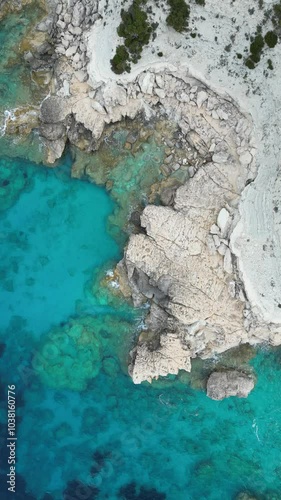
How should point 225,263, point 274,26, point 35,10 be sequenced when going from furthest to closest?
point 35,10 → point 225,263 → point 274,26

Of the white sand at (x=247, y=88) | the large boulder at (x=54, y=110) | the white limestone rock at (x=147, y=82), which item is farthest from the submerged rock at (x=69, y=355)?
the white limestone rock at (x=147, y=82)

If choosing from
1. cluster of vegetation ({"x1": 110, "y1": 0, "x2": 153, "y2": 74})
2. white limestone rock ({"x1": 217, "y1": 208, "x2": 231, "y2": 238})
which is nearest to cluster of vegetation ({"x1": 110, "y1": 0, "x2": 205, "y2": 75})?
cluster of vegetation ({"x1": 110, "y1": 0, "x2": 153, "y2": 74})

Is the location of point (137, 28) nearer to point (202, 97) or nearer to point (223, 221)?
point (202, 97)

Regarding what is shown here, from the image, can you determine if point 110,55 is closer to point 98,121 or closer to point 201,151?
point 98,121

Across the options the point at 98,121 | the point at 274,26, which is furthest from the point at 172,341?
the point at 274,26

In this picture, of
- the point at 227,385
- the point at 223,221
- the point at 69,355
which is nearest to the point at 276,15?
the point at 223,221

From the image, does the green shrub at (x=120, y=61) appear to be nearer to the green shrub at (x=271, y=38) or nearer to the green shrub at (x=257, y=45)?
the green shrub at (x=257, y=45)
